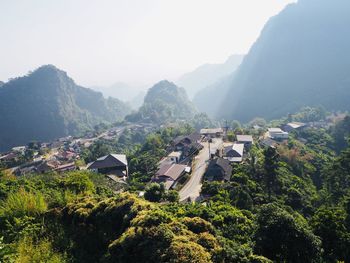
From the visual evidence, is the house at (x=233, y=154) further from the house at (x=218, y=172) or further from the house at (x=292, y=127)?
the house at (x=292, y=127)

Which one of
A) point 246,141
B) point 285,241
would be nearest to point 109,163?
point 246,141

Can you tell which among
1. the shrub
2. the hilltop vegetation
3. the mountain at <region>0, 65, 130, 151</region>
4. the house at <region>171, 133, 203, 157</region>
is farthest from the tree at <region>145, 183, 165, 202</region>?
the mountain at <region>0, 65, 130, 151</region>

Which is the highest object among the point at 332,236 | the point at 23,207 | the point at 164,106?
the point at 23,207

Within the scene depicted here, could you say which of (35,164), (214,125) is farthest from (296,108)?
(35,164)

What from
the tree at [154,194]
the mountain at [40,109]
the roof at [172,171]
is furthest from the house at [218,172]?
the mountain at [40,109]

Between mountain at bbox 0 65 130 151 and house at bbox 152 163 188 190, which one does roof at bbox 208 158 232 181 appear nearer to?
house at bbox 152 163 188 190

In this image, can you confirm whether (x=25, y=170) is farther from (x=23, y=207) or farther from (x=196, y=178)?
(x=23, y=207)

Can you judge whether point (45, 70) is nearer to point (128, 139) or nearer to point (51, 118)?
point (51, 118)
